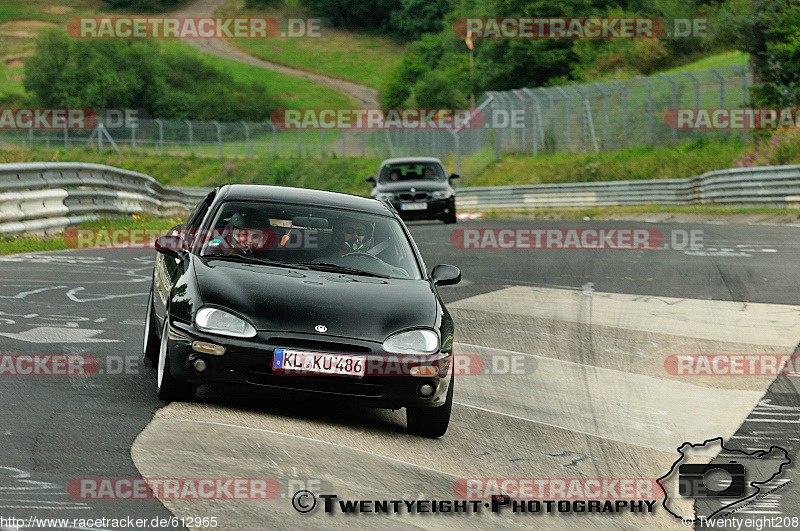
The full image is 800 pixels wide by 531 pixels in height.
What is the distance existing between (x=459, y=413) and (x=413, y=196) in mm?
19934

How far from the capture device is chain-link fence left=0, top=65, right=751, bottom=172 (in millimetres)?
38125

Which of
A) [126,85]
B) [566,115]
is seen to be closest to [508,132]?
[566,115]

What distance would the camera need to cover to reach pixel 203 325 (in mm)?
6840

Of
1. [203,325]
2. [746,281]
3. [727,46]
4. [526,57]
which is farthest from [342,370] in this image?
[526,57]

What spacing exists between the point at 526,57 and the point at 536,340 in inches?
2611

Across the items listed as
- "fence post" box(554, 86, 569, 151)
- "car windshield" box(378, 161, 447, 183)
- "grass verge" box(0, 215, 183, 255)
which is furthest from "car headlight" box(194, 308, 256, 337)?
"fence post" box(554, 86, 569, 151)

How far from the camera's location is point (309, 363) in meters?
6.75

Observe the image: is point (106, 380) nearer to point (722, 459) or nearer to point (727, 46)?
point (722, 459)

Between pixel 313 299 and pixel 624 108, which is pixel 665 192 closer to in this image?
pixel 624 108

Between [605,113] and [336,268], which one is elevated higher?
[336,268]

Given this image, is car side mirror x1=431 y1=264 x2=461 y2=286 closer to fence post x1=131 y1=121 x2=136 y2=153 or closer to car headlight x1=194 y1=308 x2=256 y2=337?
car headlight x1=194 y1=308 x2=256 y2=337

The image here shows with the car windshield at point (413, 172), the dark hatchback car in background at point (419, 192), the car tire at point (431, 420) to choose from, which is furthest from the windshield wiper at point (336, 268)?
the car windshield at point (413, 172)

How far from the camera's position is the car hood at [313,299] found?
6.86m

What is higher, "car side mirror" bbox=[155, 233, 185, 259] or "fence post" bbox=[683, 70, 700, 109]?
"car side mirror" bbox=[155, 233, 185, 259]
